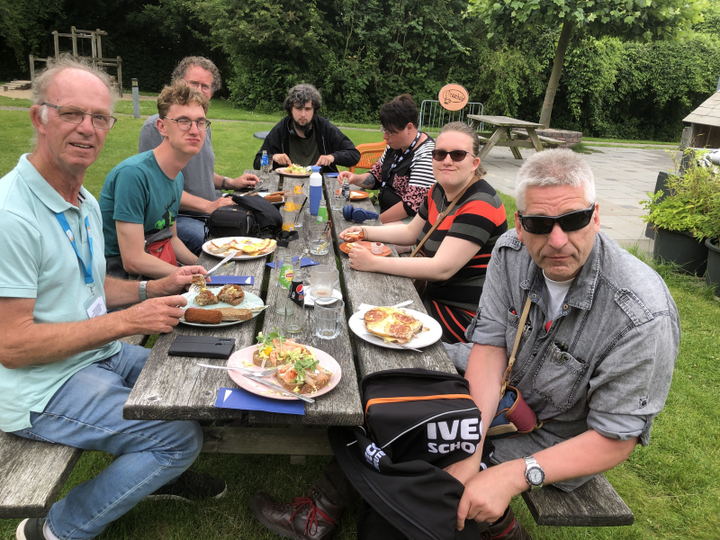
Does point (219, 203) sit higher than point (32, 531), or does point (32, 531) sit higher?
point (219, 203)

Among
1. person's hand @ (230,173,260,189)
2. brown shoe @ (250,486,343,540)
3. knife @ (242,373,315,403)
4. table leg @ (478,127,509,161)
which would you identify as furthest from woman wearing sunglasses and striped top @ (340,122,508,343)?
table leg @ (478,127,509,161)

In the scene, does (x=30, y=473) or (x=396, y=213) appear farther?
(x=396, y=213)

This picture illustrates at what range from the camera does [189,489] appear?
2559 mm

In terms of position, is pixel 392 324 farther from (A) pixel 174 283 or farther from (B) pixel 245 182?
(B) pixel 245 182

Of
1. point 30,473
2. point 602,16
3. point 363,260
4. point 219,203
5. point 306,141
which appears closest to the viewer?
point 30,473

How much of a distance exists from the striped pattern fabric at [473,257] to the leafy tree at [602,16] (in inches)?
449

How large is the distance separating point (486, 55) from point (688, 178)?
1537cm

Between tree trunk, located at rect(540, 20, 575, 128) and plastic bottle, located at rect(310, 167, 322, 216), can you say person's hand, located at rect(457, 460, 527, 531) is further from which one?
tree trunk, located at rect(540, 20, 575, 128)

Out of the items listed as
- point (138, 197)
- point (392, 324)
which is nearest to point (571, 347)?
point (392, 324)

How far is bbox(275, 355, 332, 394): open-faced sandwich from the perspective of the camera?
1.82 metres

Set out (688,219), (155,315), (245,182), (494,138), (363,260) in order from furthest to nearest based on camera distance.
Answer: (494,138) → (688,219) → (245,182) → (363,260) → (155,315)

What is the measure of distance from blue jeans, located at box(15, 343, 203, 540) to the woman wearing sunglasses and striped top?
146 cm

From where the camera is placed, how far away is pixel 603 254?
1.86 m

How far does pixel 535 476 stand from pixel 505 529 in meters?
0.53
